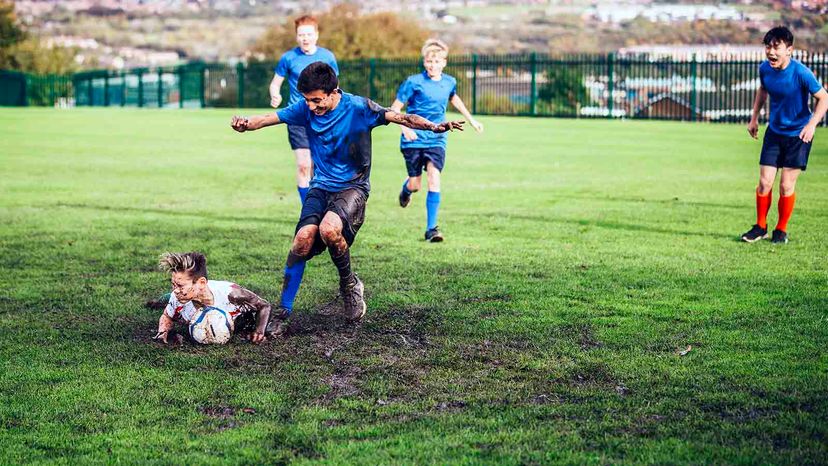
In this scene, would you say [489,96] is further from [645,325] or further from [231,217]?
[645,325]

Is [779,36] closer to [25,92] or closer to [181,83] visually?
[181,83]

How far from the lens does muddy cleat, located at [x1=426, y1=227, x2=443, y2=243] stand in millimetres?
11430

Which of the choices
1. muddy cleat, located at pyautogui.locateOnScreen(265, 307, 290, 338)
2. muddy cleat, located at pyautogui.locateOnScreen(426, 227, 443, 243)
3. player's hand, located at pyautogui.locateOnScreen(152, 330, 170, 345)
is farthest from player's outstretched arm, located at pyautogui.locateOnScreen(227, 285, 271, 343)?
muddy cleat, located at pyautogui.locateOnScreen(426, 227, 443, 243)

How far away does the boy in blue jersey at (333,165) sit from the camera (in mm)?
7285

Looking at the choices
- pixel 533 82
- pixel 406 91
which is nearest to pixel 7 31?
pixel 533 82

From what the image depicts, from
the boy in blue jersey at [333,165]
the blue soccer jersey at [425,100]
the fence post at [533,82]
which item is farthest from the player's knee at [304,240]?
the fence post at [533,82]

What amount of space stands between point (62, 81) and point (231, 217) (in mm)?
53700

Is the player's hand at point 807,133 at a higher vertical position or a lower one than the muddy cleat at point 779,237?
higher

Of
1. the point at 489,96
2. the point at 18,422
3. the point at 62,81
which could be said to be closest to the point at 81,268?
the point at 18,422

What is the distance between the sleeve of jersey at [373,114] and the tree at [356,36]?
178 feet

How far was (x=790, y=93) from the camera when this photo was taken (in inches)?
441

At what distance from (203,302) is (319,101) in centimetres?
152

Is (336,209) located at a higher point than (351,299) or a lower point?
higher

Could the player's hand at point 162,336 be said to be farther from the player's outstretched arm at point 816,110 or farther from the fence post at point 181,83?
the fence post at point 181,83
